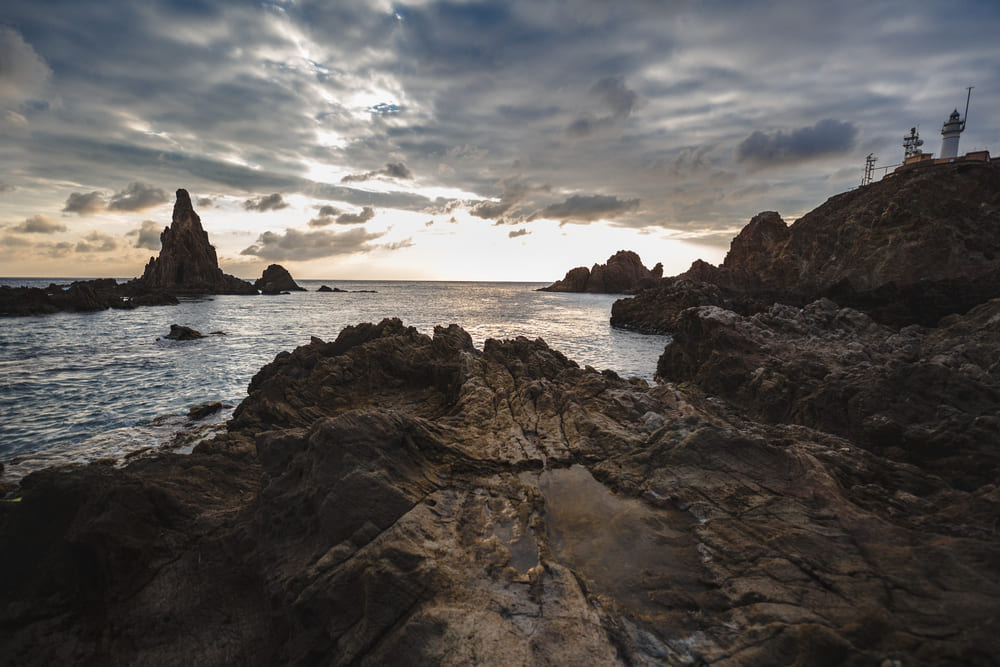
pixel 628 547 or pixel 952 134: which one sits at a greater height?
pixel 952 134

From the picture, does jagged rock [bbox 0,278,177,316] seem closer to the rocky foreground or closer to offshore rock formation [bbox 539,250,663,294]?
the rocky foreground

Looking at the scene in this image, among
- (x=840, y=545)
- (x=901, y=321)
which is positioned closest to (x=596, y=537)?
(x=840, y=545)

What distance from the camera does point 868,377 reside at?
11.8m

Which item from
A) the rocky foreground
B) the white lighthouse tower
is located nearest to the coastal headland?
the rocky foreground

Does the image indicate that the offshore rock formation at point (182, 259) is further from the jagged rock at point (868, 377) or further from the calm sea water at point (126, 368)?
the jagged rock at point (868, 377)

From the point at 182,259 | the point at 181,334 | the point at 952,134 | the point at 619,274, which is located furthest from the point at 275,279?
the point at 952,134

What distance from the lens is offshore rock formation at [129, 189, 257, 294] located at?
10506 centimetres

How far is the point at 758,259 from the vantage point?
79.8 m

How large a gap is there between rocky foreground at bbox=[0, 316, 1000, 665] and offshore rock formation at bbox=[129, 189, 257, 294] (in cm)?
12587

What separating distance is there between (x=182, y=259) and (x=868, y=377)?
13934 centimetres

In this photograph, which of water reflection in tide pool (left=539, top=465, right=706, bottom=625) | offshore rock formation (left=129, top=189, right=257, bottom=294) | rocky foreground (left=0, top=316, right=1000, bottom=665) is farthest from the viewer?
offshore rock formation (left=129, top=189, right=257, bottom=294)

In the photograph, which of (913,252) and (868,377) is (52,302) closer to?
(868,377)

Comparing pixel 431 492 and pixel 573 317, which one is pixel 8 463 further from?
pixel 573 317

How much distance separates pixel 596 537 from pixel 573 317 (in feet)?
198
